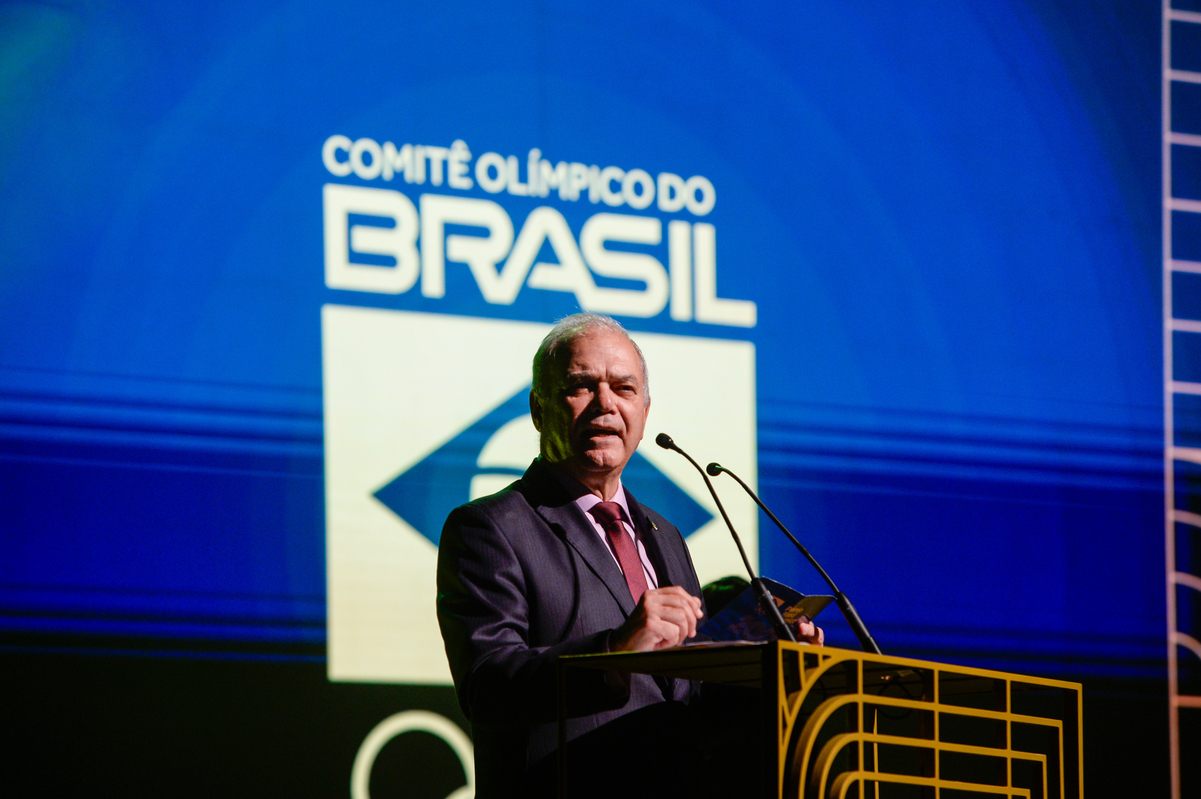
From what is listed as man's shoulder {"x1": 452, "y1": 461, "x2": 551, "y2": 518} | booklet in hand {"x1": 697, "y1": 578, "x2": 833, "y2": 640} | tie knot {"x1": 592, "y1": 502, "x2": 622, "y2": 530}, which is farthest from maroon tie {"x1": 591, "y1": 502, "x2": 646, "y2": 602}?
booklet in hand {"x1": 697, "y1": 578, "x2": 833, "y2": 640}

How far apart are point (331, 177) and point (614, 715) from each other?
1.96 metres

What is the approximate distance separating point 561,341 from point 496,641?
2.29 ft

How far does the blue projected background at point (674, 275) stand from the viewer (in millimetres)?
3391

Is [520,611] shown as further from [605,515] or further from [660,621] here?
[660,621]

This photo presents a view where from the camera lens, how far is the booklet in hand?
7.20 feet

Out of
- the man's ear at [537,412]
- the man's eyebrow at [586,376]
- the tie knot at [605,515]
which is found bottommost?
the tie knot at [605,515]

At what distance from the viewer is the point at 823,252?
4266mm

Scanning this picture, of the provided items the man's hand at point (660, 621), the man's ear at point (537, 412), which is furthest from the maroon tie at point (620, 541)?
the man's hand at point (660, 621)

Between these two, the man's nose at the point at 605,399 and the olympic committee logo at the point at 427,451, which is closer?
the man's nose at the point at 605,399

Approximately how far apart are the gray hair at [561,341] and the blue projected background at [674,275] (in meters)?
1.06

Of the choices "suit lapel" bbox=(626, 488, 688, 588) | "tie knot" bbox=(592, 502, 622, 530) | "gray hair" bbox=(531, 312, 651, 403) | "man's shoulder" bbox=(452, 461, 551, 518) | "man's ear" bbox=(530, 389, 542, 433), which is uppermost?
"gray hair" bbox=(531, 312, 651, 403)

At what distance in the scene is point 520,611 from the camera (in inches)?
93.4

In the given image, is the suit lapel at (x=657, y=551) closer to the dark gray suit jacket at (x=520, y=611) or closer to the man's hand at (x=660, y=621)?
the dark gray suit jacket at (x=520, y=611)

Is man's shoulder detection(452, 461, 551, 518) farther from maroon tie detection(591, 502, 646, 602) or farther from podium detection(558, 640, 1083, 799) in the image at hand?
podium detection(558, 640, 1083, 799)
